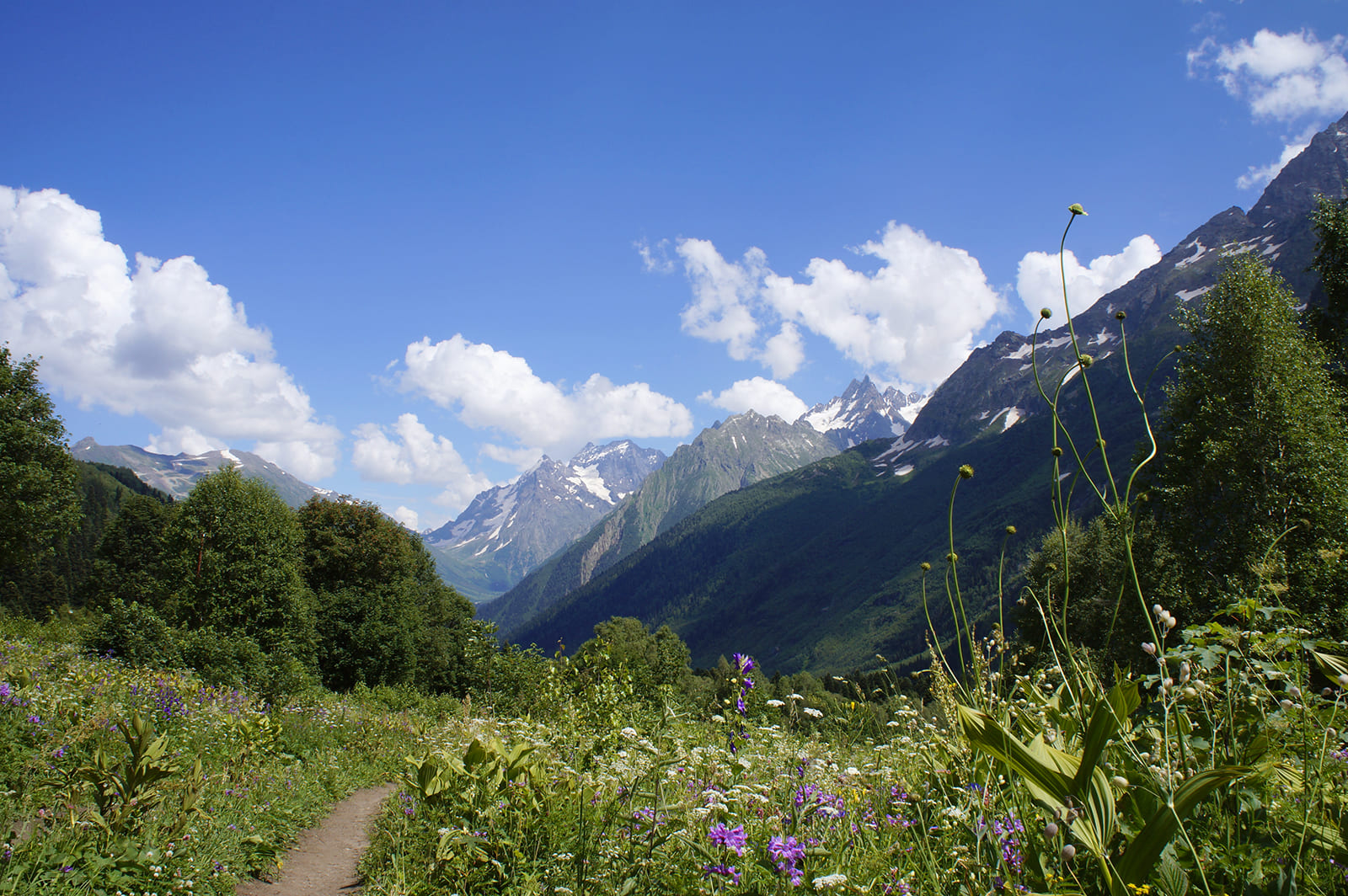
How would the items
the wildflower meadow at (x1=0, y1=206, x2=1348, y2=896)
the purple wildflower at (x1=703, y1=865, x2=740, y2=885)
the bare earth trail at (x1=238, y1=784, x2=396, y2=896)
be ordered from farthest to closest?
the bare earth trail at (x1=238, y1=784, x2=396, y2=896) → the purple wildflower at (x1=703, y1=865, x2=740, y2=885) → the wildflower meadow at (x1=0, y1=206, x2=1348, y2=896)

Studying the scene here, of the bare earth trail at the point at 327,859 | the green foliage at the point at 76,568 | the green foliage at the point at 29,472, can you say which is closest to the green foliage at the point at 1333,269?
the bare earth trail at the point at 327,859

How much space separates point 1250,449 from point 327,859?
19588 mm

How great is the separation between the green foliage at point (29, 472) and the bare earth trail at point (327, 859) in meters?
18.0

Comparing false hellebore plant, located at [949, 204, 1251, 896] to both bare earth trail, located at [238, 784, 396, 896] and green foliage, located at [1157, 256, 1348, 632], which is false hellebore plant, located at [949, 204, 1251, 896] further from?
green foliage, located at [1157, 256, 1348, 632]

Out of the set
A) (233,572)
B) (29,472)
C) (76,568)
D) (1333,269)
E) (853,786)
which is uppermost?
(76,568)

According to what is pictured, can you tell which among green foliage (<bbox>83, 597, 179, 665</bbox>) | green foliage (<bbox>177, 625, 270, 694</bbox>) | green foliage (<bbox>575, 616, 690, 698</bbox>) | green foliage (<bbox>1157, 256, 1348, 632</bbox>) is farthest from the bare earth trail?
green foliage (<bbox>575, 616, 690, 698</bbox>)

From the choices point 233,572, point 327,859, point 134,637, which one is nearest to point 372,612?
point 233,572

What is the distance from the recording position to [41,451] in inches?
832

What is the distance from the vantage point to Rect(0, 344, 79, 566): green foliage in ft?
64.6

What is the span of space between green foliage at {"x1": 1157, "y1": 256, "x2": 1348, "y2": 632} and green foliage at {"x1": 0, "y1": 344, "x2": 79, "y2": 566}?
1231 inches

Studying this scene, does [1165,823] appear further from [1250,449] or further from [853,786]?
[1250,449]

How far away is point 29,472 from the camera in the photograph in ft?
64.5

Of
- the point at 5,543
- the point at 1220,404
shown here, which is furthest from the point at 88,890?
the point at 5,543

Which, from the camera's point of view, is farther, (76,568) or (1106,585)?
(76,568)
